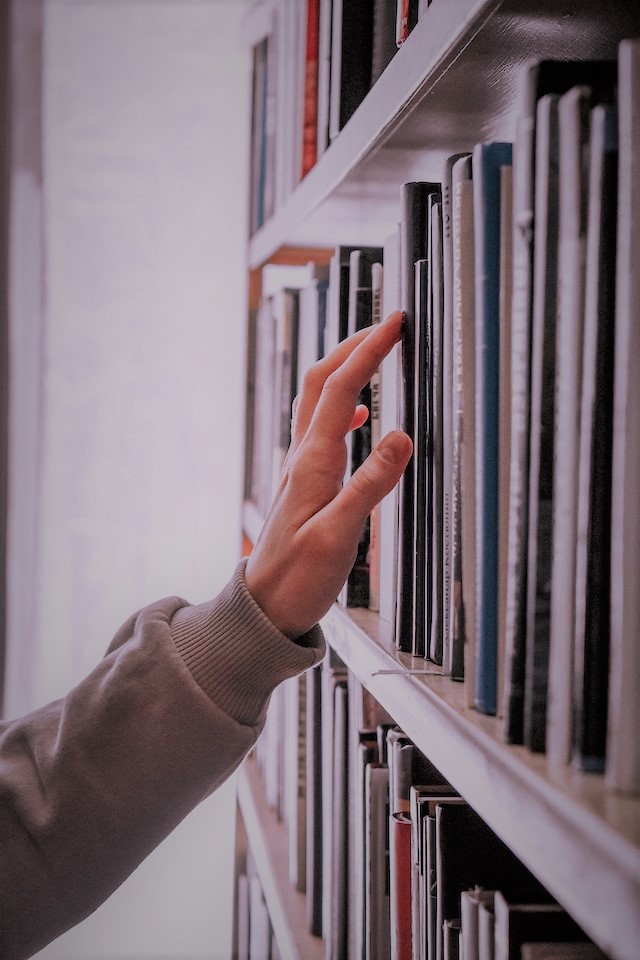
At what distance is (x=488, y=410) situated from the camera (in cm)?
43

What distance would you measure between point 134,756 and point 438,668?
26 cm

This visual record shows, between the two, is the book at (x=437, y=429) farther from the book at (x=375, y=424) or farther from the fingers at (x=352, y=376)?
the book at (x=375, y=424)

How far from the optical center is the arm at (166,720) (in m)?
0.59

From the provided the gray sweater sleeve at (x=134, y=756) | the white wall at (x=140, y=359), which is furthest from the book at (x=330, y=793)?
the white wall at (x=140, y=359)

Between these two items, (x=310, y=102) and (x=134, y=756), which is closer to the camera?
(x=134, y=756)

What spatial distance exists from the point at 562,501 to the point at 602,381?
55mm

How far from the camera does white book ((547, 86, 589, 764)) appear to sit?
0.34m

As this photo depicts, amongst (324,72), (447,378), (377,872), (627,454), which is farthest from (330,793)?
(324,72)

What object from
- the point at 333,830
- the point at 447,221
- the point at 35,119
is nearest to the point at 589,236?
the point at 447,221

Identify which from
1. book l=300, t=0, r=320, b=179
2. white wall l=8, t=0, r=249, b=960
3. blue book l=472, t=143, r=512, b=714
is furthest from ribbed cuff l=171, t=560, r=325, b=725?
white wall l=8, t=0, r=249, b=960

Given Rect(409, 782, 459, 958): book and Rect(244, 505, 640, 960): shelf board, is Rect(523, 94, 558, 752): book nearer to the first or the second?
Rect(244, 505, 640, 960): shelf board

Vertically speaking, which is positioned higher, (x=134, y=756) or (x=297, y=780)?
(x=134, y=756)

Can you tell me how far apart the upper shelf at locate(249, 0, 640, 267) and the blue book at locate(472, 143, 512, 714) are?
7 cm

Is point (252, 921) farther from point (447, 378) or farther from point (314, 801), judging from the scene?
point (447, 378)
